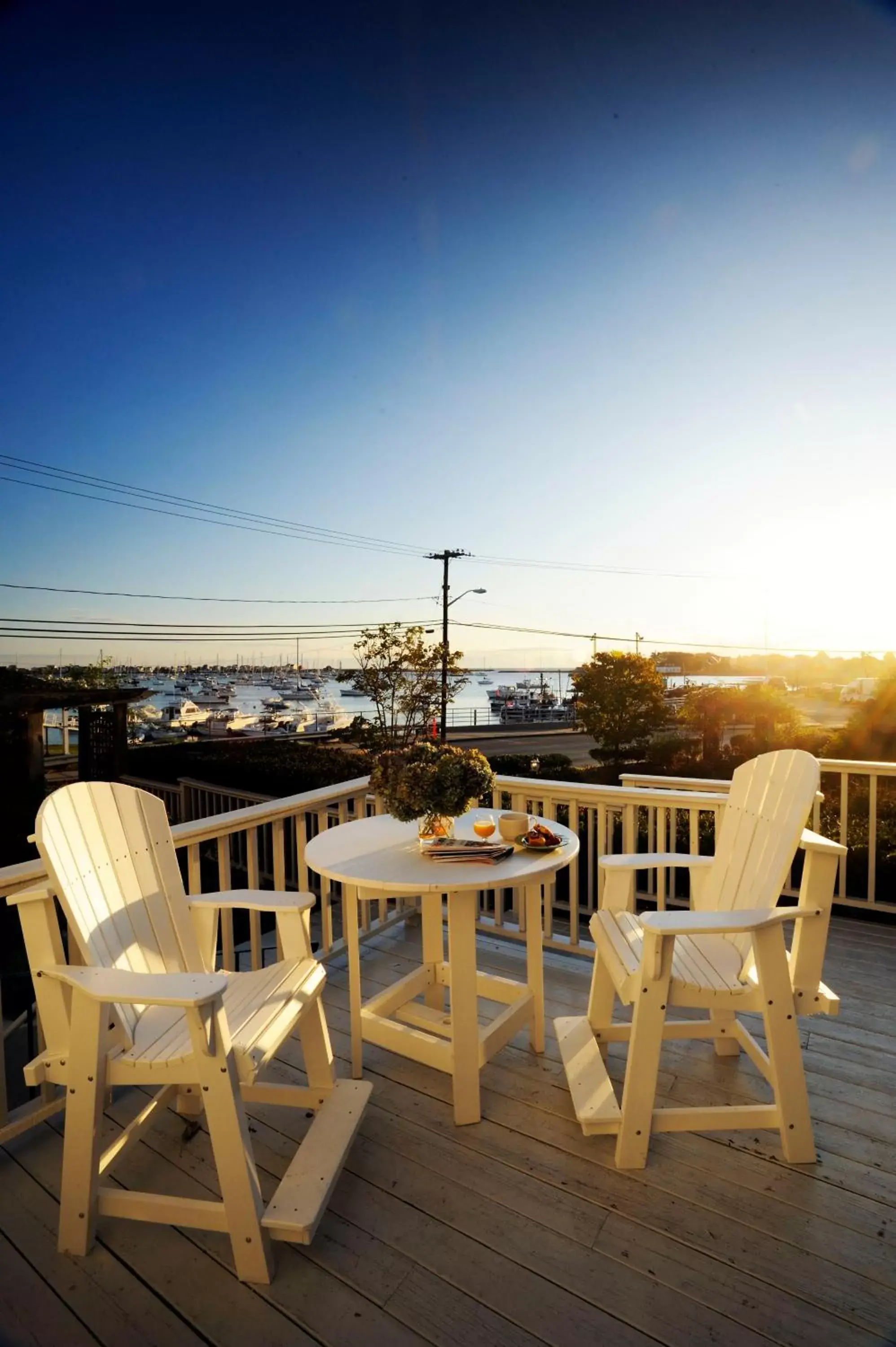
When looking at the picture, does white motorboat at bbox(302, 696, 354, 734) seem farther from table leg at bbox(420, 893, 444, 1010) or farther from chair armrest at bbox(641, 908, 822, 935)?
chair armrest at bbox(641, 908, 822, 935)

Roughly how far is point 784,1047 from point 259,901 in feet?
5.29

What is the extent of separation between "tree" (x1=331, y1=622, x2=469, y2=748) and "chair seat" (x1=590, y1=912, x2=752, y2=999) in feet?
28.0

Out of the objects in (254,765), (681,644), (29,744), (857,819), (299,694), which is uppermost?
(681,644)

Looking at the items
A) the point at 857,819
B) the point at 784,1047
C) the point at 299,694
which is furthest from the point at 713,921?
the point at 299,694

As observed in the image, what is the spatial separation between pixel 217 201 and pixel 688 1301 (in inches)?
279

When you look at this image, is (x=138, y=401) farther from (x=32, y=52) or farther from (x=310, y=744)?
(x=310, y=744)

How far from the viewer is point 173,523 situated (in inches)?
517

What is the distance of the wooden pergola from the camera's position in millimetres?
7199

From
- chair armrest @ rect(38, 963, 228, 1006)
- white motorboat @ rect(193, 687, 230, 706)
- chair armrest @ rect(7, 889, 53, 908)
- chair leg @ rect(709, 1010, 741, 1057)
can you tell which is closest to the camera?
chair armrest @ rect(38, 963, 228, 1006)

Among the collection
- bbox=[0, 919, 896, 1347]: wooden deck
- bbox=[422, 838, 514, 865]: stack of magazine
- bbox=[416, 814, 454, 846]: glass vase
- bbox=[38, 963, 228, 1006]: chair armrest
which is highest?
bbox=[416, 814, 454, 846]: glass vase

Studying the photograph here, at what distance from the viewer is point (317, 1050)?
205 cm

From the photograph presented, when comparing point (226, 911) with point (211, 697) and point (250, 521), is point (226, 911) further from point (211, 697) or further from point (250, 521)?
point (211, 697)

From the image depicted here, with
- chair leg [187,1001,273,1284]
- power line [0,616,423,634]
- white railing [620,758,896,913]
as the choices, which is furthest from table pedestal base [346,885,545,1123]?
power line [0,616,423,634]

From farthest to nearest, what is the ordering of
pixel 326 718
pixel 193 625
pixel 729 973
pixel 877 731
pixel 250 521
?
pixel 326 718, pixel 193 625, pixel 250 521, pixel 877 731, pixel 729 973
